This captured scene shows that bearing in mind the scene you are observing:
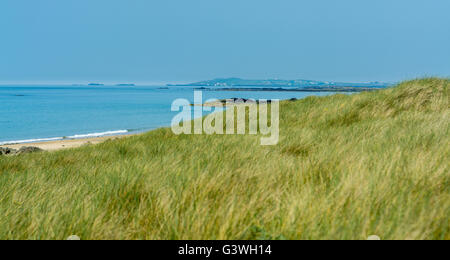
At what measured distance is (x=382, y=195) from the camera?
2918mm

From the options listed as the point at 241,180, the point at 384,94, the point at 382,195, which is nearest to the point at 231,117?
the point at 384,94

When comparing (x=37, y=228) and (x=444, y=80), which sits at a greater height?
(x=444, y=80)

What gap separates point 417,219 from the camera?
2.47 m

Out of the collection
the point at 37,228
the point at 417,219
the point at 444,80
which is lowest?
the point at 37,228

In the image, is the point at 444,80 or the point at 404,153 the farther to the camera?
the point at 444,80
